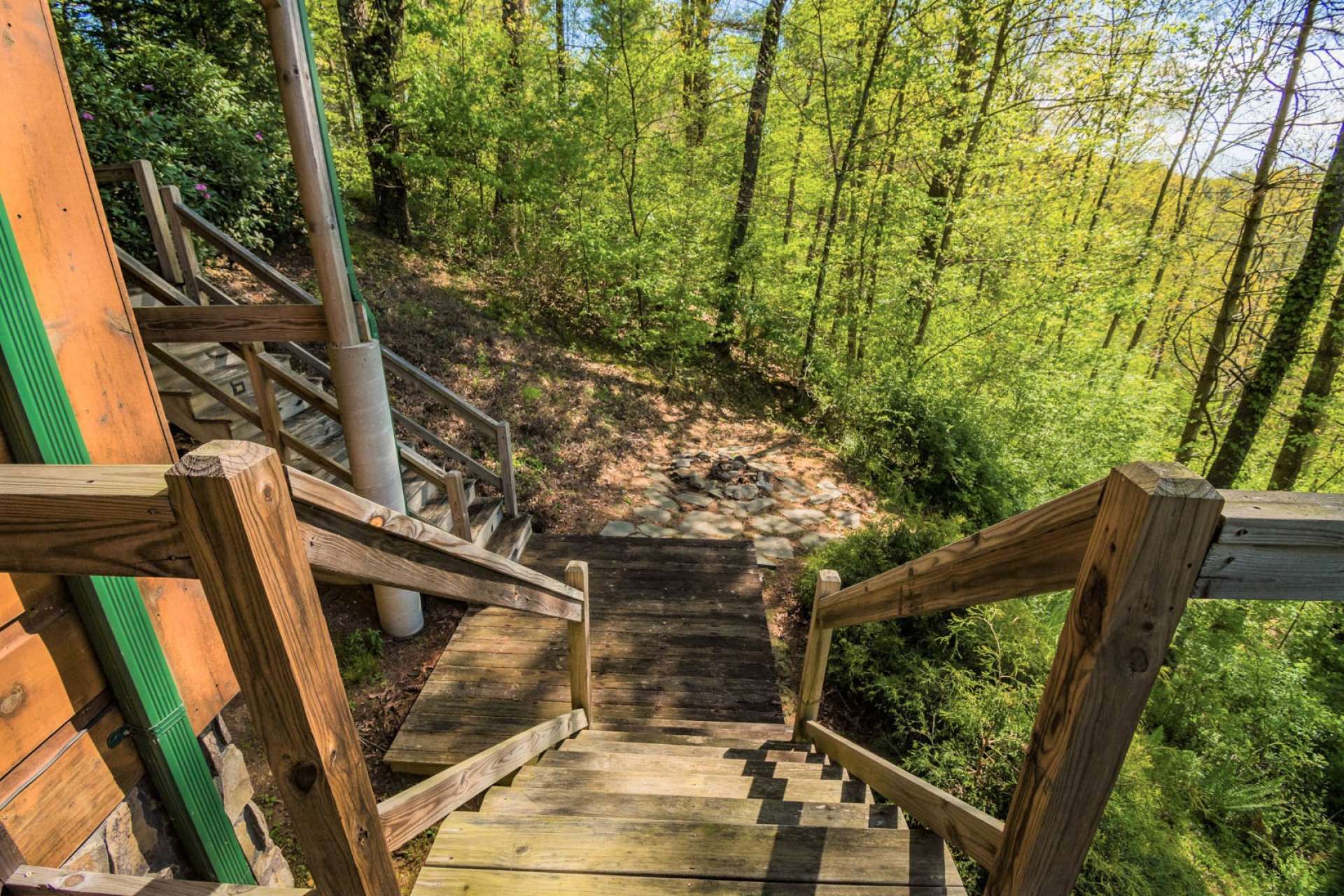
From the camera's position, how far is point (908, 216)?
813 centimetres

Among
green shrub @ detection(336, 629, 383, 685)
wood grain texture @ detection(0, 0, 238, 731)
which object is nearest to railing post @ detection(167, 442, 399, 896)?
wood grain texture @ detection(0, 0, 238, 731)

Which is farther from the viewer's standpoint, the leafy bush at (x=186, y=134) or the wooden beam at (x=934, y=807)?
the leafy bush at (x=186, y=134)

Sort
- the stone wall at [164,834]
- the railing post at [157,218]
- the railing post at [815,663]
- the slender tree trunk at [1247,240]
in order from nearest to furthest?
the stone wall at [164,834]
the railing post at [815,663]
the railing post at [157,218]
the slender tree trunk at [1247,240]

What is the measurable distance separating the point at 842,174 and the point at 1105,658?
340 inches

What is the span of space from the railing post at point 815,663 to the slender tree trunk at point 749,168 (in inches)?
294

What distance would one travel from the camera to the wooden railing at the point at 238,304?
4.05 metres

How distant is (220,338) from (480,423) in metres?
1.76

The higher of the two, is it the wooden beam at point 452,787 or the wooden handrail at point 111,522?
the wooden handrail at point 111,522

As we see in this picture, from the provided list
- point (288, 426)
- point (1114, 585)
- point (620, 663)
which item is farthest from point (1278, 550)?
point (288, 426)

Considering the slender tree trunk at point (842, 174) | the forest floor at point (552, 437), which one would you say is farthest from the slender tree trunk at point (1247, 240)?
the forest floor at point (552, 437)

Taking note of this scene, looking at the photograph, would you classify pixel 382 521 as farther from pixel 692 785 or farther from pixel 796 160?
pixel 796 160

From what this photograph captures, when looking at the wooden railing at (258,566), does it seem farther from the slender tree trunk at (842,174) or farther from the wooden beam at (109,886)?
the slender tree trunk at (842,174)

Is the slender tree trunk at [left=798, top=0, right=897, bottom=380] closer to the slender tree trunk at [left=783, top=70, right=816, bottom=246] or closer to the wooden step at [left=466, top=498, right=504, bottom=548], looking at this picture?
the slender tree trunk at [left=783, top=70, right=816, bottom=246]

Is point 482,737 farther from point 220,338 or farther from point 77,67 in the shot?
point 77,67
